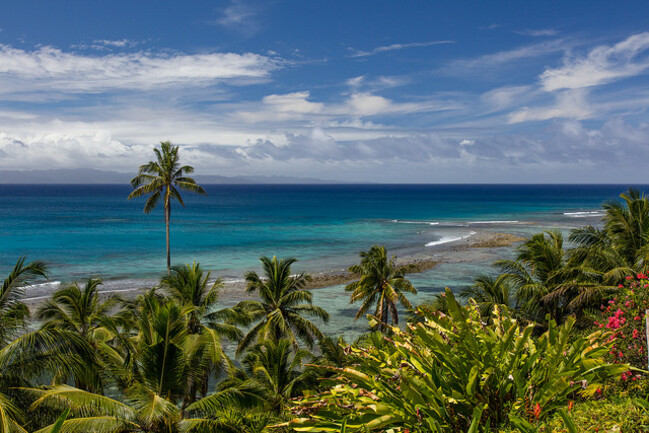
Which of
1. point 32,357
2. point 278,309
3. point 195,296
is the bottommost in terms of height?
point 278,309

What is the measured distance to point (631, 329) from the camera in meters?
8.52

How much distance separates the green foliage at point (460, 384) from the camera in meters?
5.36

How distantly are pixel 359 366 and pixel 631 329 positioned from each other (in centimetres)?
560

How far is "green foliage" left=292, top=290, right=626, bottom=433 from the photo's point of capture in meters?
5.36

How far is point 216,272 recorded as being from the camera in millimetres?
46844

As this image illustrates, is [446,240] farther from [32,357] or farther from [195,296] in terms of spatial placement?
[32,357]

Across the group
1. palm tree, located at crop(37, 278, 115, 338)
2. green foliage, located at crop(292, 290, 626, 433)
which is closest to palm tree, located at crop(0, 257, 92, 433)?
green foliage, located at crop(292, 290, 626, 433)

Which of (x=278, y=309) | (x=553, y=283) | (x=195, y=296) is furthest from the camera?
(x=278, y=309)

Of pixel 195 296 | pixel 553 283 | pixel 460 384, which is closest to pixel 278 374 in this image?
pixel 195 296

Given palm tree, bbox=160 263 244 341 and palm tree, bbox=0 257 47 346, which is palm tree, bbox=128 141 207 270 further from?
palm tree, bbox=0 257 47 346

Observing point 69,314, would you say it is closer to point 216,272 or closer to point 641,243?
point 641,243

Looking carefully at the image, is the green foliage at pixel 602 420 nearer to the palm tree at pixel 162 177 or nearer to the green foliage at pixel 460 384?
the green foliage at pixel 460 384

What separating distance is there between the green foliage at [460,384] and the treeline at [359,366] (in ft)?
0.07

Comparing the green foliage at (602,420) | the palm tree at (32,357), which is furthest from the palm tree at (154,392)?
the green foliage at (602,420)
